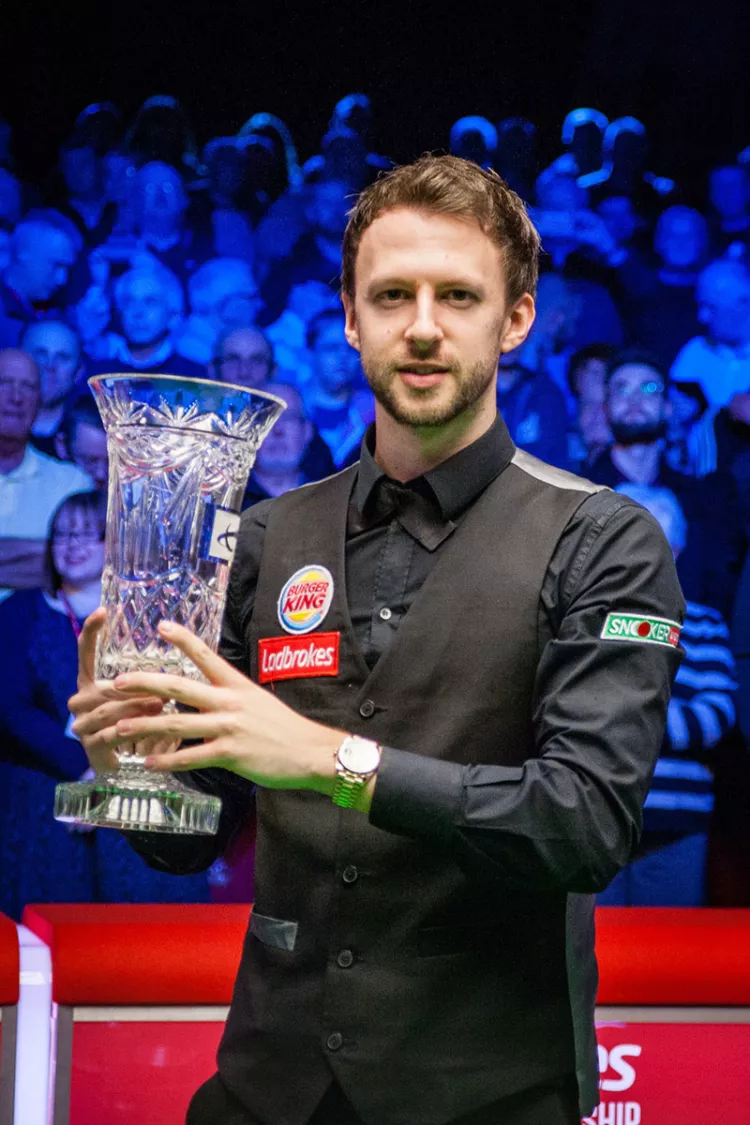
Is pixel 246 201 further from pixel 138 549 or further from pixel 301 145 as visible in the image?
pixel 138 549

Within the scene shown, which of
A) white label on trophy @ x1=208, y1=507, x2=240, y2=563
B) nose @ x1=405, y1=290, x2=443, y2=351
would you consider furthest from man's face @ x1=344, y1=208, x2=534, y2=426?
white label on trophy @ x1=208, y1=507, x2=240, y2=563

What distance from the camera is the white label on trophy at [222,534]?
1203 millimetres

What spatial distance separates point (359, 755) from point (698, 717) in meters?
2.75

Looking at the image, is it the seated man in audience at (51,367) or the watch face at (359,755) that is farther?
the seated man in audience at (51,367)

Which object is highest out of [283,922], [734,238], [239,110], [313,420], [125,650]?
[239,110]

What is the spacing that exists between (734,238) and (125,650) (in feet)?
10.4

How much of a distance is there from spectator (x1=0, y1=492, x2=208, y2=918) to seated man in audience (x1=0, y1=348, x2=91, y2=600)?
0.18ft

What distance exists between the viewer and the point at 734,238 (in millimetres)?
3881

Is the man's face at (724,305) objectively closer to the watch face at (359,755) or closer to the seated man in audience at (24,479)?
the seated man in audience at (24,479)

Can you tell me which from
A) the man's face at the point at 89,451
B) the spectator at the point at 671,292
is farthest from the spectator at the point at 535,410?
the man's face at the point at 89,451

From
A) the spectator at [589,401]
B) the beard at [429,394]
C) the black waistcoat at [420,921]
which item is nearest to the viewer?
the black waistcoat at [420,921]

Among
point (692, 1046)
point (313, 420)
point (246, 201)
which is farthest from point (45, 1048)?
point (246, 201)

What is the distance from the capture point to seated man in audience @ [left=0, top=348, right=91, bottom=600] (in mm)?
3486

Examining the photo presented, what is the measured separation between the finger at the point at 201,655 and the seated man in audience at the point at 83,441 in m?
2.58
